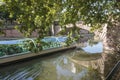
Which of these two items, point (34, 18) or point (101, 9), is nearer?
point (34, 18)

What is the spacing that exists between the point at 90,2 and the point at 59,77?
681cm

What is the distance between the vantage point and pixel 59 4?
4957 mm

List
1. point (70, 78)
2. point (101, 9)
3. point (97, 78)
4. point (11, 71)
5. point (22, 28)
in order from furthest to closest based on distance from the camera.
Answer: point (11, 71) < point (70, 78) < point (97, 78) < point (101, 9) < point (22, 28)

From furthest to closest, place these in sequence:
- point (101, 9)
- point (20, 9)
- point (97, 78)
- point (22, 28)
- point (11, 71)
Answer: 1. point (11, 71)
2. point (97, 78)
3. point (101, 9)
4. point (22, 28)
5. point (20, 9)

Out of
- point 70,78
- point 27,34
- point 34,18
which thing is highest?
point 34,18

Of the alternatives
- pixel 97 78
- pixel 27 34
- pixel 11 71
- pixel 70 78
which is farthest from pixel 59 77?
pixel 27 34

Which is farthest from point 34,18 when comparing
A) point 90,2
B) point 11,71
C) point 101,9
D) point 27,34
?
point 11,71

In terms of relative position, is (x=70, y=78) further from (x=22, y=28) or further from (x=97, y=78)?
(x=22, y=28)

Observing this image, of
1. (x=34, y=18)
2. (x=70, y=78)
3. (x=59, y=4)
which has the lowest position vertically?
(x=70, y=78)

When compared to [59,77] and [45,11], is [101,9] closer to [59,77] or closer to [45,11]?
[45,11]

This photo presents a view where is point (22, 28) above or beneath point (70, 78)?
above

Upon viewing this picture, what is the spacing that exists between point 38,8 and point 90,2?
1.34 metres

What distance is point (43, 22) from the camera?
4.77 meters

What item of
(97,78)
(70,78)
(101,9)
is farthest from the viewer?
(70,78)
